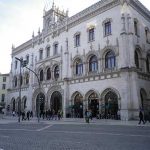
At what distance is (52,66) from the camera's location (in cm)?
4028

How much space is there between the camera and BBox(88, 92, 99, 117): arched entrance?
104ft

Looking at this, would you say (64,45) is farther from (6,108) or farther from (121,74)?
(6,108)

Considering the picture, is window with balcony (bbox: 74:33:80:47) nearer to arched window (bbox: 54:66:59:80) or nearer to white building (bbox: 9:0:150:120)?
white building (bbox: 9:0:150:120)

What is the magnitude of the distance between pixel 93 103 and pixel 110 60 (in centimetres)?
675

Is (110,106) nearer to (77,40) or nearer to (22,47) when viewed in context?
(77,40)

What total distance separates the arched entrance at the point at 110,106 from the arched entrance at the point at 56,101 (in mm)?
9845

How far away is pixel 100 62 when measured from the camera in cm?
3162

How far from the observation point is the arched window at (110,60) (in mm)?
30503

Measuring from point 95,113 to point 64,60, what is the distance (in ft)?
36.0

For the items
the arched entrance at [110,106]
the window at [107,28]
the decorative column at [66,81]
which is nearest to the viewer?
the arched entrance at [110,106]

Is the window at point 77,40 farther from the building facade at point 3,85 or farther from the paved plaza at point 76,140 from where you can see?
the building facade at point 3,85

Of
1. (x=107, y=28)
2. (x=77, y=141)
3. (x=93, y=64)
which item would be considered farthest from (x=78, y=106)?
(x=77, y=141)

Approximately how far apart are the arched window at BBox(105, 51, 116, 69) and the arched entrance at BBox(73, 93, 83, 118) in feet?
22.3

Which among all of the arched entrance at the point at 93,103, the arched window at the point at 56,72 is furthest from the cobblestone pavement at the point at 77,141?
the arched window at the point at 56,72
